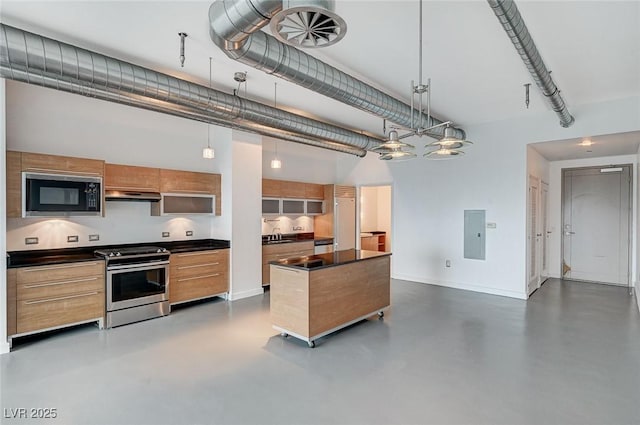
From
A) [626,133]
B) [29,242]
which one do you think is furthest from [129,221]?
[626,133]

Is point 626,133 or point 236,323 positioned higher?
point 626,133

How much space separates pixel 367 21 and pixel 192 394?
3336 millimetres

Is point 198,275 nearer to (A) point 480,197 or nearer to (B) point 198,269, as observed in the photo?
(B) point 198,269

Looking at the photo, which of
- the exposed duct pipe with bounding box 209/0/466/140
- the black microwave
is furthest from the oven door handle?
the exposed duct pipe with bounding box 209/0/466/140

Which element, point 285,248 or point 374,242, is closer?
point 285,248

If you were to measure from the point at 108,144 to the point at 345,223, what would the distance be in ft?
15.8

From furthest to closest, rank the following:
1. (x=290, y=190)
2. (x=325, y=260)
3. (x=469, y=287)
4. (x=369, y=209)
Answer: (x=369, y=209) < (x=290, y=190) < (x=469, y=287) < (x=325, y=260)

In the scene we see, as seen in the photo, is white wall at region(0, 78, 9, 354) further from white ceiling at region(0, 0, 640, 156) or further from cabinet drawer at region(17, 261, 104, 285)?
white ceiling at region(0, 0, 640, 156)

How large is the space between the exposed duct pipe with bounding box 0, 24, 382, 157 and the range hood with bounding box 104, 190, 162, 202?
1.37 m

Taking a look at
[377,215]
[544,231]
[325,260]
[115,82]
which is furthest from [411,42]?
[377,215]

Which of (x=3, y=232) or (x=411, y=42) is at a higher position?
(x=411, y=42)

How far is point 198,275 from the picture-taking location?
16.8 feet

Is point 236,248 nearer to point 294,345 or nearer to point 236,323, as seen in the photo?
point 236,323

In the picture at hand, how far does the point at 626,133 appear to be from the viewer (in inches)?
190
